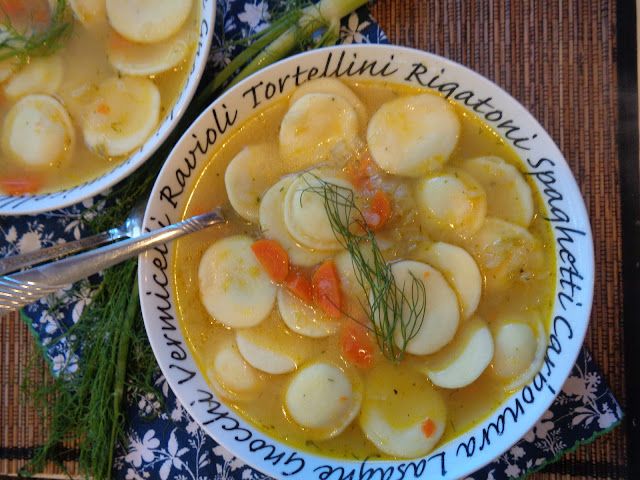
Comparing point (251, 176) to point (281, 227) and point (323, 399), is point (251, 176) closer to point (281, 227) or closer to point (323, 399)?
point (281, 227)

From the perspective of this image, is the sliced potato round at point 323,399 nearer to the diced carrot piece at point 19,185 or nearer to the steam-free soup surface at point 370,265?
the steam-free soup surface at point 370,265

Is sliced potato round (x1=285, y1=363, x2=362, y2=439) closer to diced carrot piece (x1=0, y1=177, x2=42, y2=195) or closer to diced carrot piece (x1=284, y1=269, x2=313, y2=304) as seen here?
diced carrot piece (x1=284, y1=269, x2=313, y2=304)

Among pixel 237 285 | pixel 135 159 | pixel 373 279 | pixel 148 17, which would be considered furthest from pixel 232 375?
pixel 148 17

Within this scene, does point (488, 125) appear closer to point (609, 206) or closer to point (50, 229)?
point (609, 206)

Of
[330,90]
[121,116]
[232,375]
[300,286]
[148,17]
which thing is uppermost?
[148,17]

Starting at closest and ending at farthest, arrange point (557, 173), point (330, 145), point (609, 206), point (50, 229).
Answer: point (557, 173) < point (330, 145) < point (609, 206) < point (50, 229)

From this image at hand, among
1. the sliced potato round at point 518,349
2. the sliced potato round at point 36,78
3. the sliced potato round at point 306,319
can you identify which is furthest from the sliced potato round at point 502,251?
the sliced potato round at point 36,78

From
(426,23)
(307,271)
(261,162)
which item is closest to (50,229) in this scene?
(261,162)
